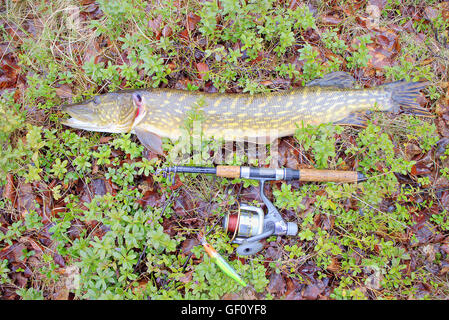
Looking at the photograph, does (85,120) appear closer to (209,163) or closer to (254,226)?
(209,163)

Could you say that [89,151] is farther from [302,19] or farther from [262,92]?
[302,19]

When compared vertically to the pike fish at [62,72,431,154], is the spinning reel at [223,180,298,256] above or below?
below

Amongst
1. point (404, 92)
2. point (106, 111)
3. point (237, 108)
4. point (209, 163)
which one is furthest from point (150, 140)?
point (404, 92)

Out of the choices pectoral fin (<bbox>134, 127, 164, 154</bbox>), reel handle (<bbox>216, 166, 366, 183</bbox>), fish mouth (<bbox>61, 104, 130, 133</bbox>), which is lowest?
reel handle (<bbox>216, 166, 366, 183</bbox>)

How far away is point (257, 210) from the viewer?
87.9 inches

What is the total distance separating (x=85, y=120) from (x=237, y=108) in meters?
1.34

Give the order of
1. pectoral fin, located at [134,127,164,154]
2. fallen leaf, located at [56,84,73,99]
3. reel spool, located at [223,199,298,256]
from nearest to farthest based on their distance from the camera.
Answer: reel spool, located at [223,199,298,256], pectoral fin, located at [134,127,164,154], fallen leaf, located at [56,84,73,99]

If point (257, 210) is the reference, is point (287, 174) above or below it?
above

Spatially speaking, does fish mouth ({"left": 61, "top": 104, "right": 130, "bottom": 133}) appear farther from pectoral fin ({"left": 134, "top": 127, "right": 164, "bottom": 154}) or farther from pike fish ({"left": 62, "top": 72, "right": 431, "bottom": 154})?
pectoral fin ({"left": 134, "top": 127, "right": 164, "bottom": 154})

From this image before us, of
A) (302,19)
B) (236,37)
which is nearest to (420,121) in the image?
(302,19)

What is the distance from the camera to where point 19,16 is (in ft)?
9.43

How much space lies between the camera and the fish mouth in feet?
8.16

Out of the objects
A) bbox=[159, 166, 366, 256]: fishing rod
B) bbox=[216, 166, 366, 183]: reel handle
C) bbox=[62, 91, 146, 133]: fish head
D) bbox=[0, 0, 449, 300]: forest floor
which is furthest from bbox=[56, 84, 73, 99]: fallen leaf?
bbox=[216, 166, 366, 183]: reel handle

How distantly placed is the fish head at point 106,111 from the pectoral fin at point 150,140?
131mm
